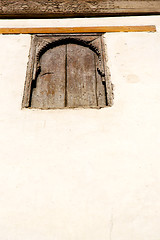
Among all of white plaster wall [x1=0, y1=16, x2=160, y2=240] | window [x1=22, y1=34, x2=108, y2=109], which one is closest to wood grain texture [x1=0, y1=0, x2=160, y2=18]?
window [x1=22, y1=34, x2=108, y2=109]

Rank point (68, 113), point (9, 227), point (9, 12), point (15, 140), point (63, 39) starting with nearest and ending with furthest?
point (9, 227), point (15, 140), point (68, 113), point (63, 39), point (9, 12)

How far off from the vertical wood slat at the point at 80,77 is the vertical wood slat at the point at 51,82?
0.23ft

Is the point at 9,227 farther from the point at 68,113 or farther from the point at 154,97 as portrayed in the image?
the point at 154,97

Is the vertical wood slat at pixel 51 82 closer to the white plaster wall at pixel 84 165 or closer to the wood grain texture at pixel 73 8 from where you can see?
the white plaster wall at pixel 84 165

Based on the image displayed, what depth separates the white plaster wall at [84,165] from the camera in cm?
143

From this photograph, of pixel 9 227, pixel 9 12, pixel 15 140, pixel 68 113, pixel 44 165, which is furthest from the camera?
pixel 9 12

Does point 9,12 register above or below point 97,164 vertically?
above

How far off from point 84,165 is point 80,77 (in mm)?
955

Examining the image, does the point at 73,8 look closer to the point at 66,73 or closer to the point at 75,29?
the point at 75,29

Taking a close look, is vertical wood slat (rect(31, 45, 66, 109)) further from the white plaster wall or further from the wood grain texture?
the wood grain texture

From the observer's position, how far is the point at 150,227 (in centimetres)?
143

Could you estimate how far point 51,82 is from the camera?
6.95 ft

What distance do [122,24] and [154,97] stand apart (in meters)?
1.09

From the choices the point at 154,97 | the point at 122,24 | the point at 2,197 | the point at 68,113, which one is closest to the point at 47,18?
the point at 122,24
